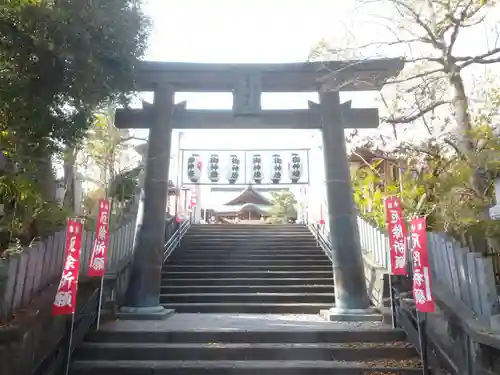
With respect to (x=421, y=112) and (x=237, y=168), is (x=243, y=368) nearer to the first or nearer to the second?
(x=421, y=112)

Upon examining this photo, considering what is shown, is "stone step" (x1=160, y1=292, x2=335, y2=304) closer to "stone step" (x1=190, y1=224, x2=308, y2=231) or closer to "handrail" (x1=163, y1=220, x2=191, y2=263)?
"handrail" (x1=163, y1=220, x2=191, y2=263)

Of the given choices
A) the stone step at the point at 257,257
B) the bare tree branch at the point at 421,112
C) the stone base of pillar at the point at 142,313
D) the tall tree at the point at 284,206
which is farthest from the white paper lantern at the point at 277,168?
the tall tree at the point at 284,206

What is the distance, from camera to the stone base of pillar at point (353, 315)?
6812mm

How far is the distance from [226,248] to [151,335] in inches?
247

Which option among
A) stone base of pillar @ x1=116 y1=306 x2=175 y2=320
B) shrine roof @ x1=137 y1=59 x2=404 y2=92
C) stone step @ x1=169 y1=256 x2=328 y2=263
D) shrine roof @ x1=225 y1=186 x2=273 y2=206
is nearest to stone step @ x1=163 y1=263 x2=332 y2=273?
stone step @ x1=169 y1=256 x2=328 y2=263

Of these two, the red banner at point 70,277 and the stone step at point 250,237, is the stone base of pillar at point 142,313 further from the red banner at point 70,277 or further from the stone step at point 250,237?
the stone step at point 250,237

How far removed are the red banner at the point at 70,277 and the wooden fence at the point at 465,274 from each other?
A: 463 cm

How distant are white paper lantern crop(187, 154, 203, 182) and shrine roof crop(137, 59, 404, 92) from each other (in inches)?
327

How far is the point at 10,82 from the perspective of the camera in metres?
5.81

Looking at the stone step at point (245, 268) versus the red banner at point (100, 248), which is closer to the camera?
the red banner at point (100, 248)

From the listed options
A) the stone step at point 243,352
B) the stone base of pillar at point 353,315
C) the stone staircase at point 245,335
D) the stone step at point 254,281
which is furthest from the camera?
the stone step at point 254,281

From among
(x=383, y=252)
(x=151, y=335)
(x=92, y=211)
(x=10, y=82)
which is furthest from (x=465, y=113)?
(x=92, y=211)

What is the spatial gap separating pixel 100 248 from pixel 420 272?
4.58m

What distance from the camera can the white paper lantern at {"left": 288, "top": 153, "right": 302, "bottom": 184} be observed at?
54.1ft
